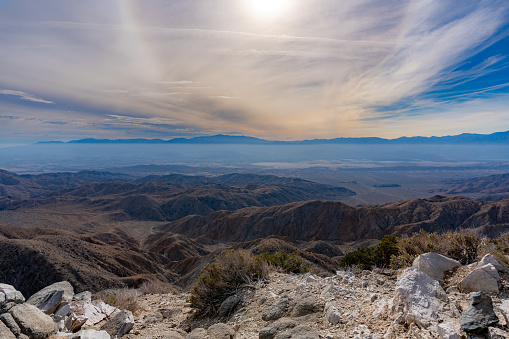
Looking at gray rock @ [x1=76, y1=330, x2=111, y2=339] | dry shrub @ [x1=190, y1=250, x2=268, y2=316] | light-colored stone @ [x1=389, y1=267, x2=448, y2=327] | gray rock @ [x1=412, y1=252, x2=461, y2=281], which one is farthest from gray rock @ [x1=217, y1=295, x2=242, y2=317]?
gray rock @ [x1=412, y1=252, x2=461, y2=281]

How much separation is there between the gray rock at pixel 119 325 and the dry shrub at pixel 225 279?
2.00 meters

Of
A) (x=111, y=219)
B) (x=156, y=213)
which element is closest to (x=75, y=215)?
(x=111, y=219)

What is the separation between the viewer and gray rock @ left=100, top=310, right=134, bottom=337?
19.8 ft

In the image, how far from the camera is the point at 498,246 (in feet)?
20.4

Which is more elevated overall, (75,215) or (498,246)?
(498,246)

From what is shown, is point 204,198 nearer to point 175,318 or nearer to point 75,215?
point 75,215

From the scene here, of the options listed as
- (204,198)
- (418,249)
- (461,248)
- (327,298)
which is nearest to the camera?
A: (327,298)

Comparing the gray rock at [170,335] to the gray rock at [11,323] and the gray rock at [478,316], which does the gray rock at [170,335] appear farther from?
the gray rock at [478,316]

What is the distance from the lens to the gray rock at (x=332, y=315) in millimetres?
4637

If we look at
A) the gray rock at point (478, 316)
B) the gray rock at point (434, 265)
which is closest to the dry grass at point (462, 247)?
the gray rock at point (434, 265)

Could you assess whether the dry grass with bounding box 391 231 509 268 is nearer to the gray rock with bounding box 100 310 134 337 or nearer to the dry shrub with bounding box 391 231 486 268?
the dry shrub with bounding box 391 231 486 268

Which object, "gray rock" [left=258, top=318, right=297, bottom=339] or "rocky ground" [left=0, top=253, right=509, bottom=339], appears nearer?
"rocky ground" [left=0, top=253, right=509, bottom=339]

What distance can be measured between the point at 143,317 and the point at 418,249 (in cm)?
858

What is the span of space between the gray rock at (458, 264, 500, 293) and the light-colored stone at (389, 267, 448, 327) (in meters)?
0.81
